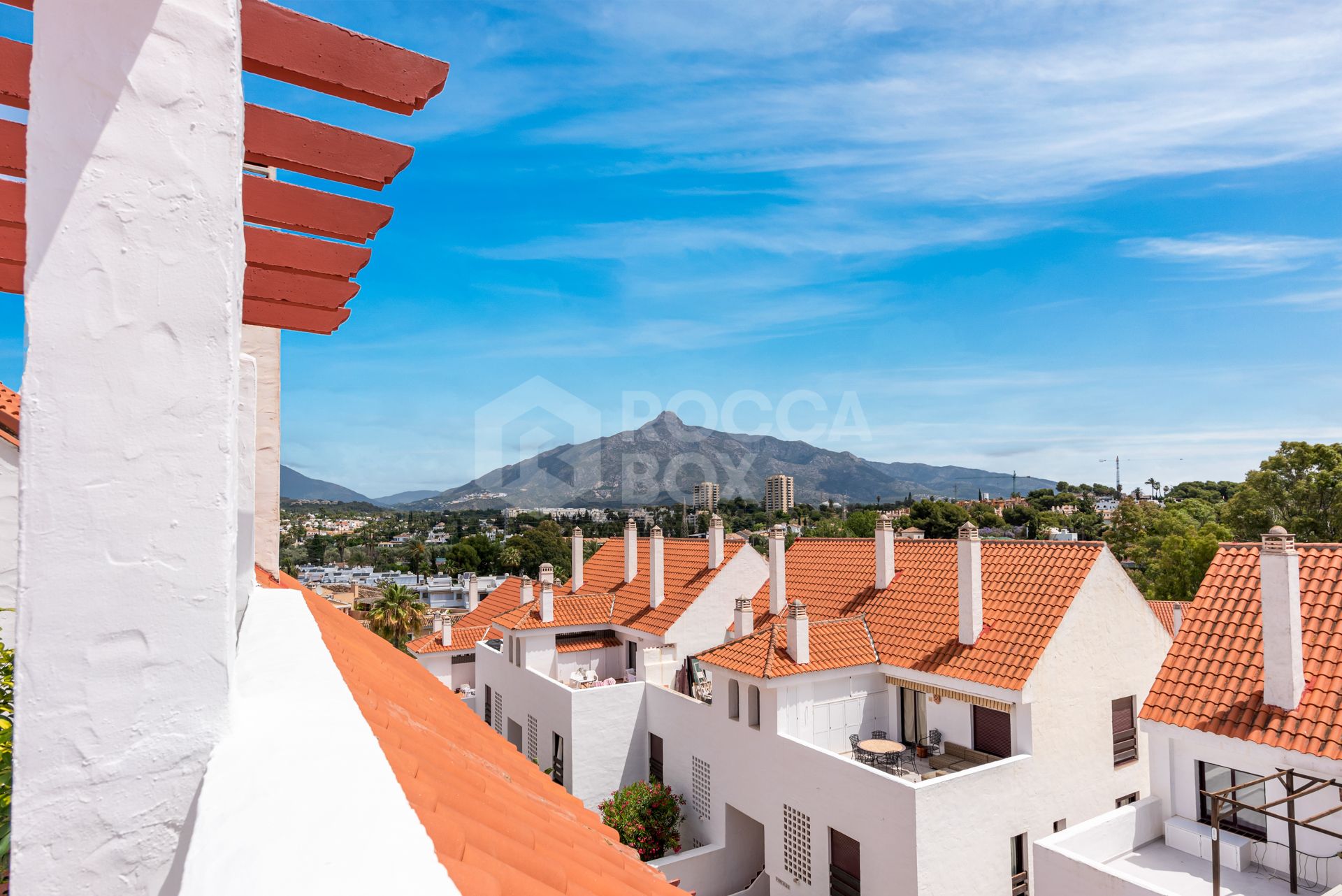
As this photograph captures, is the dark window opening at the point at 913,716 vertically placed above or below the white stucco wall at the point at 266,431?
below

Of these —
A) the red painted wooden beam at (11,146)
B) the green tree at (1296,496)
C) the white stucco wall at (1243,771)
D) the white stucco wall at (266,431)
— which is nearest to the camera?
the red painted wooden beam at (11,146)

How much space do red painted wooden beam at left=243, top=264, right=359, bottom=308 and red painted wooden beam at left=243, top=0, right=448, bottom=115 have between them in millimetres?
1265

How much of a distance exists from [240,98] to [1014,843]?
16.2 meters

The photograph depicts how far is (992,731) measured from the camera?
14.5m

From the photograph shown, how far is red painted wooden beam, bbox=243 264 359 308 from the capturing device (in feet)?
11.0

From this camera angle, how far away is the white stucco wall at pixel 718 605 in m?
21.6

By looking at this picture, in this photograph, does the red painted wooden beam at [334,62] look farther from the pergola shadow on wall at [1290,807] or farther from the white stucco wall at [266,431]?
the pergola shadow on wall at [1290,807]

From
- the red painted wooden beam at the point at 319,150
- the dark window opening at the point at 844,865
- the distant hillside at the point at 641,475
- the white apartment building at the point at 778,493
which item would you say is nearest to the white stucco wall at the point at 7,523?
the red painted wooden beam at the point at 319,150

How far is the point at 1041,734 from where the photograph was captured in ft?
Answer: 45.4

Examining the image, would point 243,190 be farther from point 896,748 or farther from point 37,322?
point 896,748

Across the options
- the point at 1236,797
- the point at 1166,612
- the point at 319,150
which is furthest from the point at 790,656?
the point at 319,150

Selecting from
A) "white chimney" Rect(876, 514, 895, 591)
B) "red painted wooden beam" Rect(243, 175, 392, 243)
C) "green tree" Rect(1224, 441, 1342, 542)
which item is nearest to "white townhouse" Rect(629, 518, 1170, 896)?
"white chimney" Rect(876, 514, 895, 591)

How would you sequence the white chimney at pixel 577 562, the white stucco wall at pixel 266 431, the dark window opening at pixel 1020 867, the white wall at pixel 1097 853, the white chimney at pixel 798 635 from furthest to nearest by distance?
the white chimney at pixel 577 562 < the white chimney at pixel 798 635 < the dark window opening at pixel 1020 867 < the white wall at pixel 1097 853 < the white stucco wall at pixel 266 431

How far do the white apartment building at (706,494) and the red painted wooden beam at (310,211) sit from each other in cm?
14226
